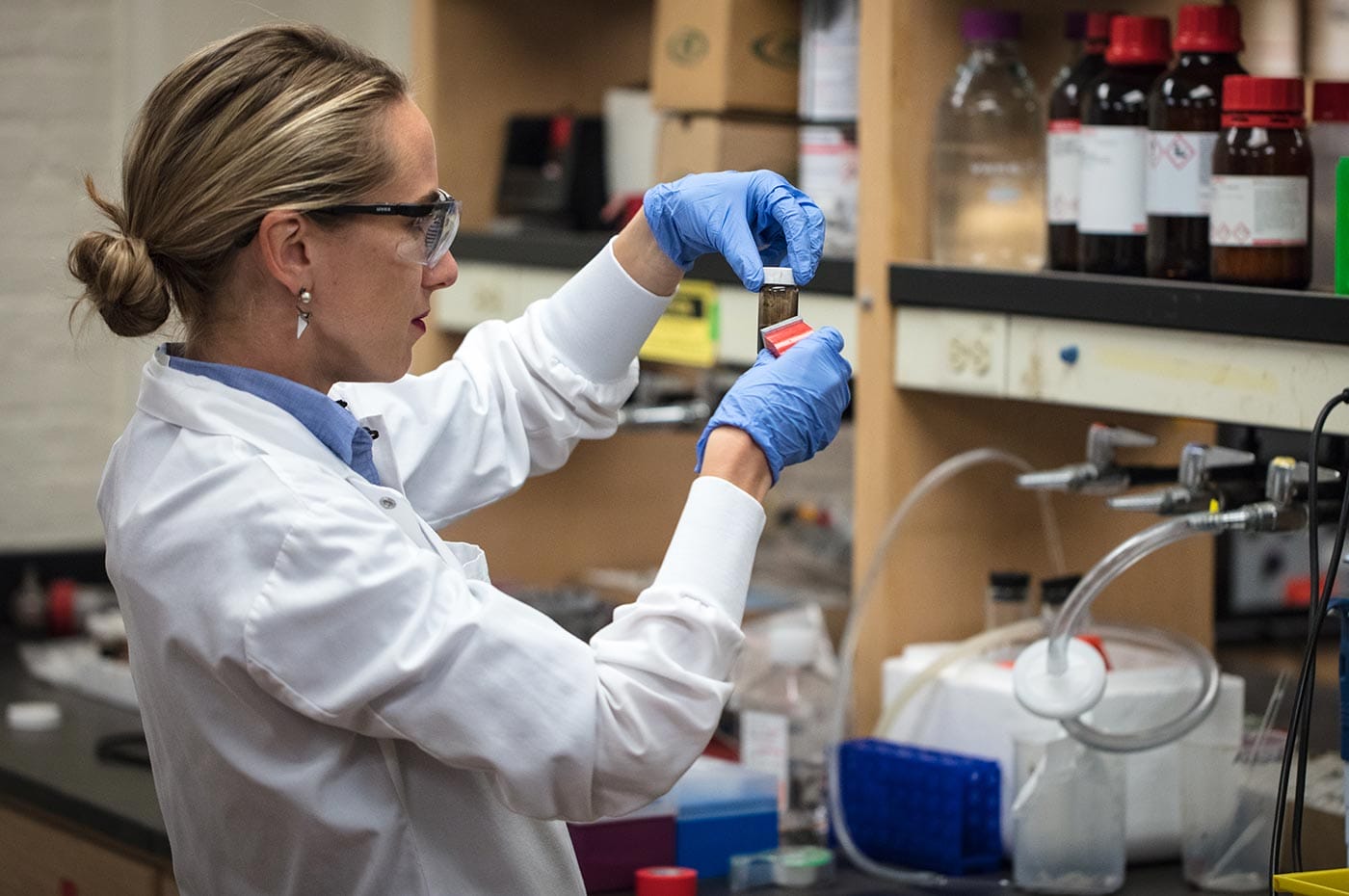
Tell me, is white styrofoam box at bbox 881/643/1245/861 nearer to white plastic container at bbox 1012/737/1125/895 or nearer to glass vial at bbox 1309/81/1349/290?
white plastic container at bbox 1012/737/1125/895

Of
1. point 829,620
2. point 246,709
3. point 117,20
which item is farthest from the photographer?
point 117,20

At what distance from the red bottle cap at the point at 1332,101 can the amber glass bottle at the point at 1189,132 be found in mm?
78

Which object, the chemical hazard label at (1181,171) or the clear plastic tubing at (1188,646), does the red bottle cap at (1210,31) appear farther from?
the clear plastic tubing at (1188,646)

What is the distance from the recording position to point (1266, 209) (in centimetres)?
150

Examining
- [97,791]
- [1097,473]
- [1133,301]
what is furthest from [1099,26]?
[97,791]

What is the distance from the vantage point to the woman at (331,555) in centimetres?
114

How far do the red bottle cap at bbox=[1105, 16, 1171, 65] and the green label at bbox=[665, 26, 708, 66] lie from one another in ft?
2.29

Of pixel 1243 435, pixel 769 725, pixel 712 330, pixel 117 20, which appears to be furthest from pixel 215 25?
pixel 1243 435

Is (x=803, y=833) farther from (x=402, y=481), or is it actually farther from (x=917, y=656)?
(x=402, y=481)

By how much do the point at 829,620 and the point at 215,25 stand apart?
1763mm

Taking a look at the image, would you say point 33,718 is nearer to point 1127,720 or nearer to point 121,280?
point 121,280

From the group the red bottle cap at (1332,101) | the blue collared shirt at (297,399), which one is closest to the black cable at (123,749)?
the blue collared shirt at (297,399)

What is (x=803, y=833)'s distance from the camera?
1.87m

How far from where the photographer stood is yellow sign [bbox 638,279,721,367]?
219 cm
